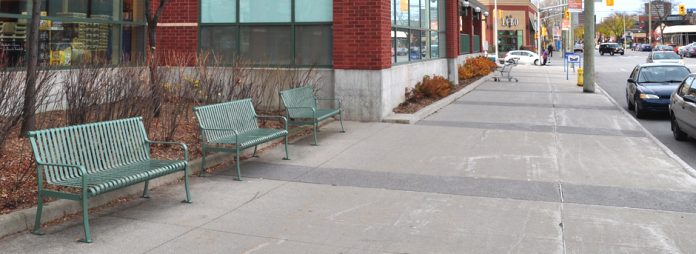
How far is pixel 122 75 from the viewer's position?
829 centimetres

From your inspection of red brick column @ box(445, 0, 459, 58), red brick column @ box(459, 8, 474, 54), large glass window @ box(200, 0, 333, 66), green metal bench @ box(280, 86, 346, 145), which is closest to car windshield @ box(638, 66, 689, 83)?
A: red brick column @ box(445, 0, 459, 58)

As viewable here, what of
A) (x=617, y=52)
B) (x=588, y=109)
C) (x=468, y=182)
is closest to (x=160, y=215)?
(x=468, y=182)

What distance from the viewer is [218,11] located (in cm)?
1394

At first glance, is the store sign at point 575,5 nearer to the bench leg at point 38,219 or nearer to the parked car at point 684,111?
the parked car at point 684,111

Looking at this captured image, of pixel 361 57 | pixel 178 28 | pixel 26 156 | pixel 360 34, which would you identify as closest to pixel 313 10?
pixel 360 34

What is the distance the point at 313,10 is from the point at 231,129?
6.44 m

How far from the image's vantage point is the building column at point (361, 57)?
12391 mm

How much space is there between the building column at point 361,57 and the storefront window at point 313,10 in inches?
11.0

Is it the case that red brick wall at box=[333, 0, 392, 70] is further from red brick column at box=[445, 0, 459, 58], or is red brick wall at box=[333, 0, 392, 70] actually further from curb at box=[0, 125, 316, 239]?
red brick column at box=[445, 0, 459, 58]

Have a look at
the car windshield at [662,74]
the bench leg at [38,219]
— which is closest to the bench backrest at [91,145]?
the bench leg at [38,219]

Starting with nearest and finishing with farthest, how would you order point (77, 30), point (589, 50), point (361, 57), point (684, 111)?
point (684, 111)
point (77, 30)
point (361, 57)
point (589, 50)

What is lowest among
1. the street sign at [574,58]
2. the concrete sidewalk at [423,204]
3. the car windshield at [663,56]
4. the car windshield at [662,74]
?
the concrete sidewalk at [423,204]

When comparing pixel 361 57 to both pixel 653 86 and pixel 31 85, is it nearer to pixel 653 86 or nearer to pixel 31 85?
pixel 31 85

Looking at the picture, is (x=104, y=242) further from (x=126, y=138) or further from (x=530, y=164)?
(x=530, y=164)
